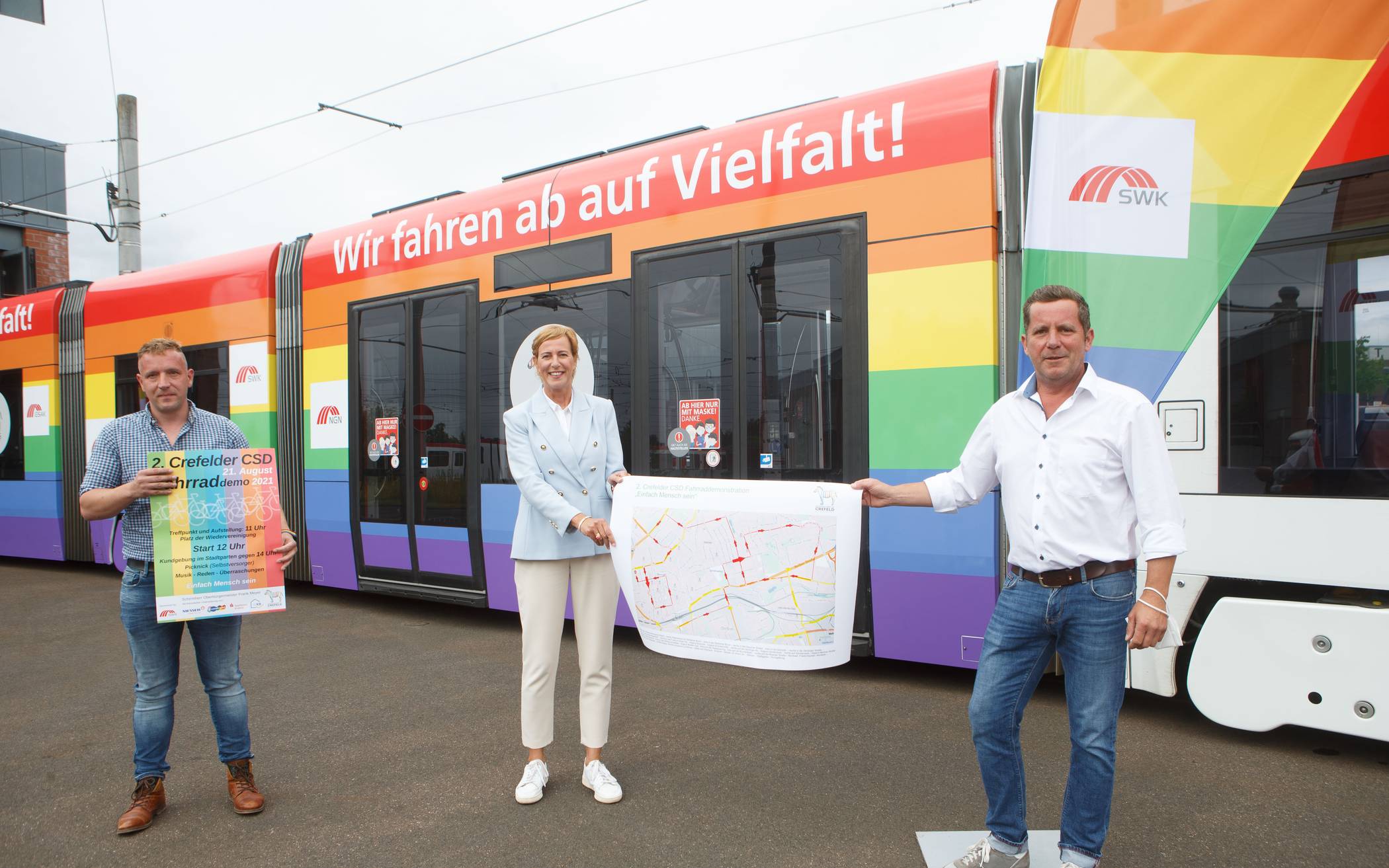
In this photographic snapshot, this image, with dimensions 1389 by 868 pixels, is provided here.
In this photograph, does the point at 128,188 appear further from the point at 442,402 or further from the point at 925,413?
the point at 925,413

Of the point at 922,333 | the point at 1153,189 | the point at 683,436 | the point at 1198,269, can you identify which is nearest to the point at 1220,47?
the point at 1153,189

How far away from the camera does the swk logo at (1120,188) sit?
3334 mm

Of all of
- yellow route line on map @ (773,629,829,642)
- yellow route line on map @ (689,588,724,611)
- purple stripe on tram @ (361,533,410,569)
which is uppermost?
yellow route line on map @ (689,588,724,611)

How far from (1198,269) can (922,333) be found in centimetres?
129

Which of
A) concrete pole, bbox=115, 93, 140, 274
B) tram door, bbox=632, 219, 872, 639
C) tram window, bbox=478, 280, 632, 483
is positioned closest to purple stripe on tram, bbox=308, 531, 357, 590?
tram window, bbox=478, 280, 632, 483

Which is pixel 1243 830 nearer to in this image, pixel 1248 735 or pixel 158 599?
pixel 1248 735

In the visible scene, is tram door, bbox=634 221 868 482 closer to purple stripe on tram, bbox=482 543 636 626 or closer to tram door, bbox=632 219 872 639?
tram door, bbox=632 219 872 639

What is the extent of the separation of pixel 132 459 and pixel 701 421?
112 inches

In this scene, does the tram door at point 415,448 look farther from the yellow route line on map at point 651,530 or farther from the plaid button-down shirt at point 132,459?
the yellow route line on map at point 651,530

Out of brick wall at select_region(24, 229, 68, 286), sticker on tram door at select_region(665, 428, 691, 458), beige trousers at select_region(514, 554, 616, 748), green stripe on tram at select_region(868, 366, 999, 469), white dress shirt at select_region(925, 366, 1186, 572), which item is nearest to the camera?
white dress shirt at select_region(925, 366, 1186, 572)

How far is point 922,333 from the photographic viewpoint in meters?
4.29

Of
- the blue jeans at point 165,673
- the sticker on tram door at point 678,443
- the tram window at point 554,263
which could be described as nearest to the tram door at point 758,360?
the sticker on tram door at point 678,443

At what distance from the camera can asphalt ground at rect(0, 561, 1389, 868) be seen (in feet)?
9.75

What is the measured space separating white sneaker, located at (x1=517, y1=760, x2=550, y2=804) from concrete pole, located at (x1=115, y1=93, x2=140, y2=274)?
12.5m
